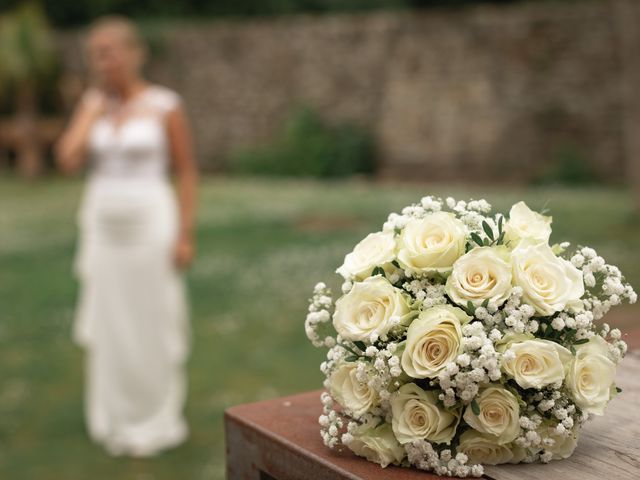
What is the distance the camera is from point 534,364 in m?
1.96

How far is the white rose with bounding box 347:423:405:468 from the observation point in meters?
2.00

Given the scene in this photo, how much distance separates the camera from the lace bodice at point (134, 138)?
18.7 feet

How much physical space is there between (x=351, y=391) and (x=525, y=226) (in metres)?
0.52

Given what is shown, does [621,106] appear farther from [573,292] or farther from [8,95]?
[573,292]

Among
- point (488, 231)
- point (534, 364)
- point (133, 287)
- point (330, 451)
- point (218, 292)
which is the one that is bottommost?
point (218, 292)

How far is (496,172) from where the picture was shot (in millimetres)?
18594

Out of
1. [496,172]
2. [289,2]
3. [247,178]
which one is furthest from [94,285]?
[289,2]

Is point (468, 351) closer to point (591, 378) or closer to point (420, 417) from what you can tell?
point (420, 417)

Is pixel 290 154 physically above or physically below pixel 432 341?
below

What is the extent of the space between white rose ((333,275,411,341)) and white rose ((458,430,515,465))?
27 cm

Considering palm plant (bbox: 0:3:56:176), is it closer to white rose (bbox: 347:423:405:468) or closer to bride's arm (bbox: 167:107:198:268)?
bride's arm (bbox: 167:107:198:268)

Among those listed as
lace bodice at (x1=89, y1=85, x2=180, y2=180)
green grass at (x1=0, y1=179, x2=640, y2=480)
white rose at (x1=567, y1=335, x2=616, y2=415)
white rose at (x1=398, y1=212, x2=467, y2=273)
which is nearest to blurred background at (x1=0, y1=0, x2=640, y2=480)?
green grass at (x1=0, y1=179, x2=640, y2=480)

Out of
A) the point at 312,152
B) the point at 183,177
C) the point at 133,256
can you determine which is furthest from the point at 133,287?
the point at 312,152

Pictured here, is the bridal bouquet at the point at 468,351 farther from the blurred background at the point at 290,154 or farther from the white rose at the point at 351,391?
the blurred background at the point at 290,154
